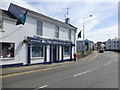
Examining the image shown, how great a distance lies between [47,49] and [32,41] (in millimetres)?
3385

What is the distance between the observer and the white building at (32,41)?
14.5 metres

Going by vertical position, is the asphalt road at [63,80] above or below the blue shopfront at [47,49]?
below

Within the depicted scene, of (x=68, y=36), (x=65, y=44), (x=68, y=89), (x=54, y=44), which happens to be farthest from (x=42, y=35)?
(x=68, y=89)

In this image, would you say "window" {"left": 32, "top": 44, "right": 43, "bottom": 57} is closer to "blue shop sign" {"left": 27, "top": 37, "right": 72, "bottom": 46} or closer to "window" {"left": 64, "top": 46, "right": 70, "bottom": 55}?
"blue shop sign" {"left": 27, "top": 37, "right": 72, "bottom": 46}

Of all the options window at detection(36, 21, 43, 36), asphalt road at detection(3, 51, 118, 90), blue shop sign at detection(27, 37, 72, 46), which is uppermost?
window at detection(36, 21, 43, 36)

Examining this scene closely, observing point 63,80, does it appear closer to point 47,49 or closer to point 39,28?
point 39,28

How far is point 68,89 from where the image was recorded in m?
6.90

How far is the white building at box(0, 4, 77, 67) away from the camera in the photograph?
47.6 feet

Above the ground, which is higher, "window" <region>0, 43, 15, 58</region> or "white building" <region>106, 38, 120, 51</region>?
"white building" <region>106, 38, 120, 51</region>

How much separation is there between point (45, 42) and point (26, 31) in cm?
353

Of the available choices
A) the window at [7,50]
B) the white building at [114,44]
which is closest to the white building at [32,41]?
the window at [7,50]

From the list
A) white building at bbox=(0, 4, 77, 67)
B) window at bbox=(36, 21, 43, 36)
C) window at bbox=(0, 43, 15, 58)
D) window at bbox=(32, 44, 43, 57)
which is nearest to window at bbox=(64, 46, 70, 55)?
white building at bbox=(0, 4, 77, 67)

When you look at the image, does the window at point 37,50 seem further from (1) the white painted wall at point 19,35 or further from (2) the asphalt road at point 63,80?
(2) the asphalt road at point 63,80

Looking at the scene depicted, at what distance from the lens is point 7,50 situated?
14.7 metres
